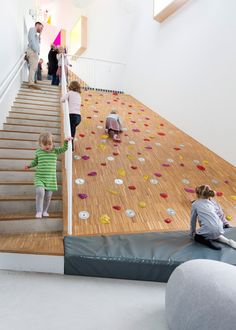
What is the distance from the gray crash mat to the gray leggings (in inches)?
20.7

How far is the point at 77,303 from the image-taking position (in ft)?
7.40

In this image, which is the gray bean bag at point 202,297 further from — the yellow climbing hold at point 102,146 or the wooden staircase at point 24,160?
the yellow climbing hold at point 102,146

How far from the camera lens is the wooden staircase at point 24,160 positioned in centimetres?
309

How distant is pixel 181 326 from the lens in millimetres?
1780

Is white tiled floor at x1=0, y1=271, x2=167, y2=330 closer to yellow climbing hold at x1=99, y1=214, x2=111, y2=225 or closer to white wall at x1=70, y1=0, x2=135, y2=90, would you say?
yellow climbing hold at x1=99, y1=214, x2=111, y2=225

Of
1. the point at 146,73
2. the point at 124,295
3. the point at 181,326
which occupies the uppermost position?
the point at 146,73

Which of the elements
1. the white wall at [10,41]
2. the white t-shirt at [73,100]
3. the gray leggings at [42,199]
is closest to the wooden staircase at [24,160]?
the gray leggings at [42,199]

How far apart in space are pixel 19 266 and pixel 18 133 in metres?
2.47

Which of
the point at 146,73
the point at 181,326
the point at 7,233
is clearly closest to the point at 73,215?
the point at 7,233

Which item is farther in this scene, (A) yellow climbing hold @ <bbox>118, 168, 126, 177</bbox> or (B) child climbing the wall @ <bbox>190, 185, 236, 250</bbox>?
(A) yellow climbing hold @ <bbox>118, 168, 126, 177</bbox>

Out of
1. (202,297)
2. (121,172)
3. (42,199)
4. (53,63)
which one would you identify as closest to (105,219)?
(42,199)

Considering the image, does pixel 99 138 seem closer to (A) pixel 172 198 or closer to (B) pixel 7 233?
(A) pixel 172 198

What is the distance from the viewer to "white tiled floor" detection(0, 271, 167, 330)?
6.67 feet

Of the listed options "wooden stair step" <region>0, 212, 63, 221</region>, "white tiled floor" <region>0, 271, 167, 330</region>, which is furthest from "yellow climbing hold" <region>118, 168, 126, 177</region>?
"white tiled floor" <region>0, 271, 167, 330</region>
